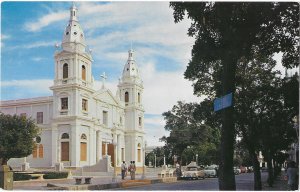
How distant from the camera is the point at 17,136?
1144 inches

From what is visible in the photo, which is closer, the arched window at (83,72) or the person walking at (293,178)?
the person walking at (293,178)

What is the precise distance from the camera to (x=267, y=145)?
21.1 metres

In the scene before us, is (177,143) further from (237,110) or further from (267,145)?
(237,110)

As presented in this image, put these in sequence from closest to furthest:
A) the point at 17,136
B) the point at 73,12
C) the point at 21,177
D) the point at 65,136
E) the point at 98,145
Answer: the point at 73,12
the point at 21,177
the point at 17,136
the point at 65,136
the point at 98,145

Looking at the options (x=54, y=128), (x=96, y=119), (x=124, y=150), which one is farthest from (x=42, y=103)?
(x=124, y=150)

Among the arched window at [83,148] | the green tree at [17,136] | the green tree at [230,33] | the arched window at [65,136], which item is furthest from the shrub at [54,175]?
the green tree at [230,33]

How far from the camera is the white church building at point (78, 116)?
1182 inches

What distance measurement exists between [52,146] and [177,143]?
344 inches

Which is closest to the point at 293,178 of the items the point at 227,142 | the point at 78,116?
the point at 227,142

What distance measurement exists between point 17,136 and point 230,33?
1974 cm

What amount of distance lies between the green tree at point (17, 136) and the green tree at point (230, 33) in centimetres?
1741

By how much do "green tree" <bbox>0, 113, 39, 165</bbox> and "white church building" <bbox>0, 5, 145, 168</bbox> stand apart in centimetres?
68

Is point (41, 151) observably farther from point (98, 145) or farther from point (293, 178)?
point (293, 178)

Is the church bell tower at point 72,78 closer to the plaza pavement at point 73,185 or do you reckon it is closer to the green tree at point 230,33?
the plaza pavement at point 73,185
